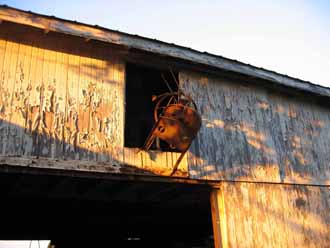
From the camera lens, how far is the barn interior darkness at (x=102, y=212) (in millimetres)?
7961

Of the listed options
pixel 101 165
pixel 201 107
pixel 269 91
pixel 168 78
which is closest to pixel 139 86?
pixel 168 78

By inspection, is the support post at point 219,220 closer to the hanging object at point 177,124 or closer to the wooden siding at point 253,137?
the wooden siding at point 253,137

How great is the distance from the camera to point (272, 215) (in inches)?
325

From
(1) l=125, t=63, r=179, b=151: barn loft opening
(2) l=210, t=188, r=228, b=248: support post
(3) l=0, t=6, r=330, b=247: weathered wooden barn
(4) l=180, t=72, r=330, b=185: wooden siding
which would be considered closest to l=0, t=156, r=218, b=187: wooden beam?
(3) l=0, t=6, r=330, b=247: weathered wooden barn

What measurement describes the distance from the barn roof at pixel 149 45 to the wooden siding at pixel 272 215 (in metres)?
2.66

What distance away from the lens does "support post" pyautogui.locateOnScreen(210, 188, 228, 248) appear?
7695mm

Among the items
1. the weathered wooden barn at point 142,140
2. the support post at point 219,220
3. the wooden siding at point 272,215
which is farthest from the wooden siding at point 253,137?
the support post at point 219,220

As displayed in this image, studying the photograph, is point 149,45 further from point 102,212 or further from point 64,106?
point 102,212

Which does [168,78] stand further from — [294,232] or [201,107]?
[294,232]

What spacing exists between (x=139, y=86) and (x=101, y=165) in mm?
4404

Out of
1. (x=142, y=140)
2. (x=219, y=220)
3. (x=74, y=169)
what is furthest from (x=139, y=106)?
(x=74, y=169)

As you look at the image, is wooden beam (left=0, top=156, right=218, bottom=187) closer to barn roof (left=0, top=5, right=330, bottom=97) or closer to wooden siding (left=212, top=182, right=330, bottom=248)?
wooden siding (left=212, top=182, right=330, bottom=248)

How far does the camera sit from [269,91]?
965cm

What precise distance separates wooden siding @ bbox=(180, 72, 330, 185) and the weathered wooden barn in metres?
0.03
